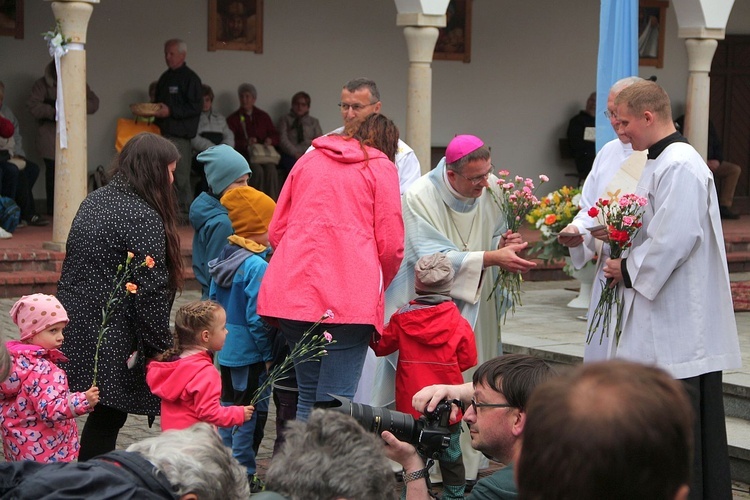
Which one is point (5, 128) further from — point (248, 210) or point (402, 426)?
point (402, 426)

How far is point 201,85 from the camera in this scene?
14227mm

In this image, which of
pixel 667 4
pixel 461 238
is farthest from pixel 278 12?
pixel 461 238

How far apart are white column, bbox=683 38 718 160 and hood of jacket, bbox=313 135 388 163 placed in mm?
10901

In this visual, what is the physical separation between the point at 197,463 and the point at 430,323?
284 centimetres

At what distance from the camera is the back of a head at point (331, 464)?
2.31m

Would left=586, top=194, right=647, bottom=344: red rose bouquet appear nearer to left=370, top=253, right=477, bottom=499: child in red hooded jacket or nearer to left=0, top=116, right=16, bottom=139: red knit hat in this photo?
left=370, top=253, right=477, bottom=499: child in red hooded jacket

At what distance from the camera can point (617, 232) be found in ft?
16.0

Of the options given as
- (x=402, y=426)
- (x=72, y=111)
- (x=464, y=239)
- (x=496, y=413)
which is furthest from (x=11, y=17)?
(x=496, y=413)

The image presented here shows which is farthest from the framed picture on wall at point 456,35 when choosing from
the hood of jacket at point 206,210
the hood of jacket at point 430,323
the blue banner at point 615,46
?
the hood of jacket at point 430,323

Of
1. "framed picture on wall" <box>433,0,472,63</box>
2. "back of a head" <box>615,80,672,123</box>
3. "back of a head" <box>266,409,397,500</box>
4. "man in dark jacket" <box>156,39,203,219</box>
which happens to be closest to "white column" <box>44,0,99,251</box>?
"man in dark jacket" <box>156,39,203,219</box>

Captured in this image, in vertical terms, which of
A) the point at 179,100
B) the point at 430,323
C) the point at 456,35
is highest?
the point at 456,35

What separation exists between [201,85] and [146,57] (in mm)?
1284

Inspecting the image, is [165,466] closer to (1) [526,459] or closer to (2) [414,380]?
(1) [526,459]

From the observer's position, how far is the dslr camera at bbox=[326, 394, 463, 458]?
3275mm
